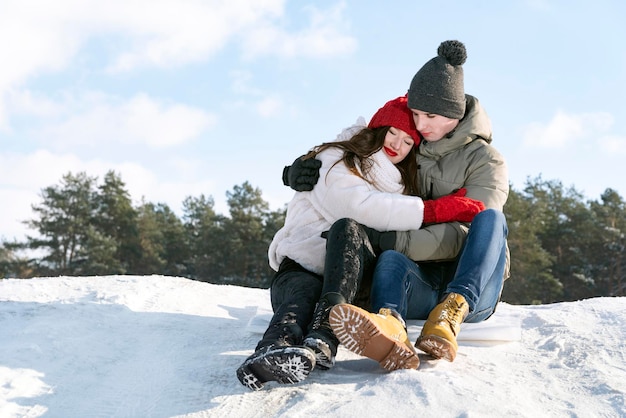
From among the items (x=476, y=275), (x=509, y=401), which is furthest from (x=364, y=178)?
(x=509, y=401)

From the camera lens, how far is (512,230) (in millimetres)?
22359

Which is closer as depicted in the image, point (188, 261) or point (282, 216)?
point (282, 216)

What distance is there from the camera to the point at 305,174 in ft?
9.32

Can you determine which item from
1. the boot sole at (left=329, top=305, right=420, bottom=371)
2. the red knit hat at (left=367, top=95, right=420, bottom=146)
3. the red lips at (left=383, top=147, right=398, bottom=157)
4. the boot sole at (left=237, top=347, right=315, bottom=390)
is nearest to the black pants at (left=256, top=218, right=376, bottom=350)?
the boot sole at (left=237, top=347, right=315, bottom=390)

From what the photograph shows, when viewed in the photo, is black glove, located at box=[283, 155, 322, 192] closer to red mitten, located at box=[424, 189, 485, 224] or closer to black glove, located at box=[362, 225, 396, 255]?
black glove, located at box=[362, 225, 396, 255]

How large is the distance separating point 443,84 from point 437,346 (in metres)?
1.21

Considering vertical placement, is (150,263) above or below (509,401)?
below

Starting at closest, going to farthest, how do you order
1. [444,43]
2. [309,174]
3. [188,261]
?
[309,174], [444,43], [188,261]

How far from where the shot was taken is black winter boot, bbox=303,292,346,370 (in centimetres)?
224

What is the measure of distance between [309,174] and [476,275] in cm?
82

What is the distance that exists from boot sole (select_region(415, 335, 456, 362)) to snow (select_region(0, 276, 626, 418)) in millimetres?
60

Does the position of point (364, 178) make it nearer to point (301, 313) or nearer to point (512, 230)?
point (301, 313)

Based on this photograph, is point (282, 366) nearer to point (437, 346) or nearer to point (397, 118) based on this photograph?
point (437, 346)

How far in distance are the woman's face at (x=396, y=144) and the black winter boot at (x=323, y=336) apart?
79 centimetres
